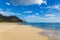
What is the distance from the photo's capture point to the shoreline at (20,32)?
120cm

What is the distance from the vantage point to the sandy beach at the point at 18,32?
3.94 ft

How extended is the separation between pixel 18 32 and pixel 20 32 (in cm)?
2

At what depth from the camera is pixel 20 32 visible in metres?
1.23

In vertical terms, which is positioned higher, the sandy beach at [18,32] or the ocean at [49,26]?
the ocean at [49,26]

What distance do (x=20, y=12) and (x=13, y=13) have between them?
8 cm

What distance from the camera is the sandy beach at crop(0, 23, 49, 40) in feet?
3.94

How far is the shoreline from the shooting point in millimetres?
1201

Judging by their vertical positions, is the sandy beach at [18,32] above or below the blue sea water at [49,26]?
below

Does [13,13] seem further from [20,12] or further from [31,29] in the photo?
[31,29]

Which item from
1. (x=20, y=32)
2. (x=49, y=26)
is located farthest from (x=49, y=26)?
(x=20, y=32)

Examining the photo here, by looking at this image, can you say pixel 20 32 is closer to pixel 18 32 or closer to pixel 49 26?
pixel 18 32

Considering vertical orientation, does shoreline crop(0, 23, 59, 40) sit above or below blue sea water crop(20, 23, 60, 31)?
below

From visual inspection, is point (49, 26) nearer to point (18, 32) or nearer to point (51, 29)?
point (51, 29)

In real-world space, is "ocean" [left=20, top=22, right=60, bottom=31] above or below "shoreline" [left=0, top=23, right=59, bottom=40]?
above
